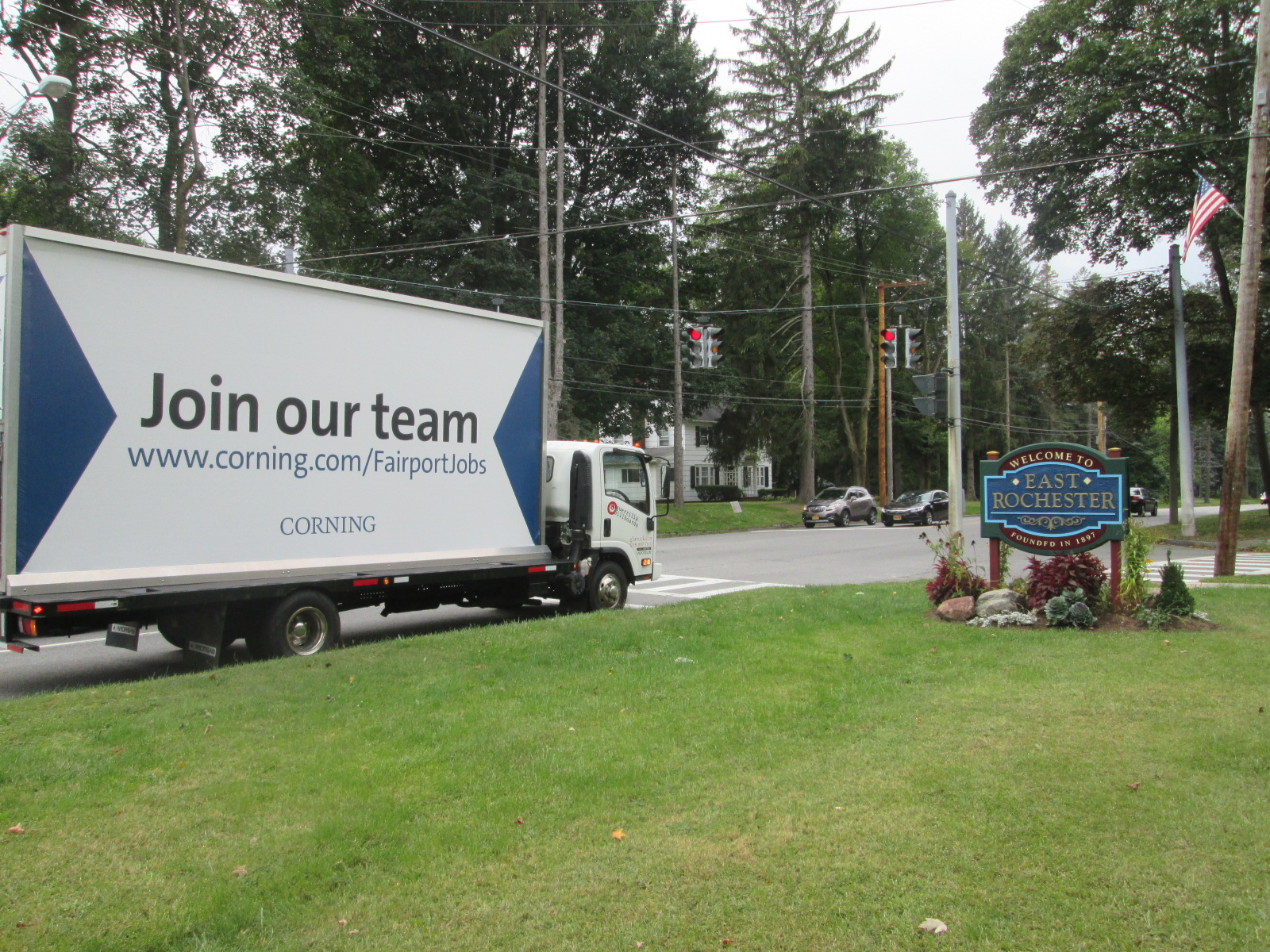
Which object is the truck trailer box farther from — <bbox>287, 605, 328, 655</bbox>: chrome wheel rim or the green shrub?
the green shrub

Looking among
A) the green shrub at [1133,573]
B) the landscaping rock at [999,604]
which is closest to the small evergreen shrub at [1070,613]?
the landscaping rock at [999,604]

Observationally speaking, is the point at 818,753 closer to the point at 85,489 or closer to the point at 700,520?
the point at 85,489

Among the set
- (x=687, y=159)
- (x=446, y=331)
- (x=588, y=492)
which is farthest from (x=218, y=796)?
(x=687, y=159)

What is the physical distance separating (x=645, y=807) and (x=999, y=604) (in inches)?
269

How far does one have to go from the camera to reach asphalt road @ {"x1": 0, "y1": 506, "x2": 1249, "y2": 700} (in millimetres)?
8977

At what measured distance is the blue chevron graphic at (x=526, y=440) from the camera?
10.7 meters

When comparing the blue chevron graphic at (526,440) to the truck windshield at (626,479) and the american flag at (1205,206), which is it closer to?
the truck windshield at (626,479)

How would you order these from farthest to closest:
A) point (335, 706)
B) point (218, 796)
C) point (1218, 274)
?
point (1218, 274)
point (335, 706)
point (218, 796)

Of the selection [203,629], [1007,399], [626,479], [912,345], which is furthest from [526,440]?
[1007,399]

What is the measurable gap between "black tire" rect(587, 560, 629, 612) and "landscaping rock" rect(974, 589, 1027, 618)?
14.9ft

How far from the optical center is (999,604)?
32.9ft

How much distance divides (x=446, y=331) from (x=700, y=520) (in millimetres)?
26208

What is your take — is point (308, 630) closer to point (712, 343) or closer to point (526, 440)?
point (526, 440)

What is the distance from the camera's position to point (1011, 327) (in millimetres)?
66062
